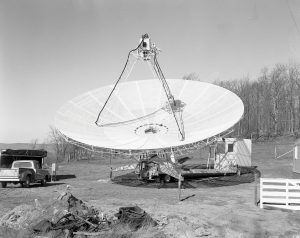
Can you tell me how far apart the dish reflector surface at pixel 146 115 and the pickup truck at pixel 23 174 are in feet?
14.5

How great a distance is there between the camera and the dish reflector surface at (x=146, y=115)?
2403 cm

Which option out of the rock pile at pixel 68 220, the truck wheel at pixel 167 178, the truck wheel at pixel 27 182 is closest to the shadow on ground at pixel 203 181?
the truck wheel at pixel 167 178

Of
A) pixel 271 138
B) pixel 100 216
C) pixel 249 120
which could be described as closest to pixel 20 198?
pixel 100 216

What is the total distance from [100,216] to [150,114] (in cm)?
1611

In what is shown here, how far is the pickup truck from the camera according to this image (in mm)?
26656

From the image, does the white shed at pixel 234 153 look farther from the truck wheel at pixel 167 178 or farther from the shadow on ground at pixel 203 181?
the truck wheel at pixel 167 178

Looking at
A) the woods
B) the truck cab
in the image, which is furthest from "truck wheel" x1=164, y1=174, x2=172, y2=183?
the woods

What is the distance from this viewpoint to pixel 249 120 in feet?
279

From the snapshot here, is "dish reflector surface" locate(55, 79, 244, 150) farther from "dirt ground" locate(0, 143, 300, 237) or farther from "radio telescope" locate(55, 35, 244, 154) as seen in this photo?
"dirt ground" locate(0, 143, 300, 237)

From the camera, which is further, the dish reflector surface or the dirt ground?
the dish reflector surface

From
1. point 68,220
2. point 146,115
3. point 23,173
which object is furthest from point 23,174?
point 68,220

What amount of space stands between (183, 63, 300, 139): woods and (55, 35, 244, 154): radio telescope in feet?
166

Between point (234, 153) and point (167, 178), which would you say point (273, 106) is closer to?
point (234, 153)

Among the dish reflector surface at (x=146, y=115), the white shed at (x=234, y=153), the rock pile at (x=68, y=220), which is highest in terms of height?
the dish reflector surface at (x=146, y=115)
